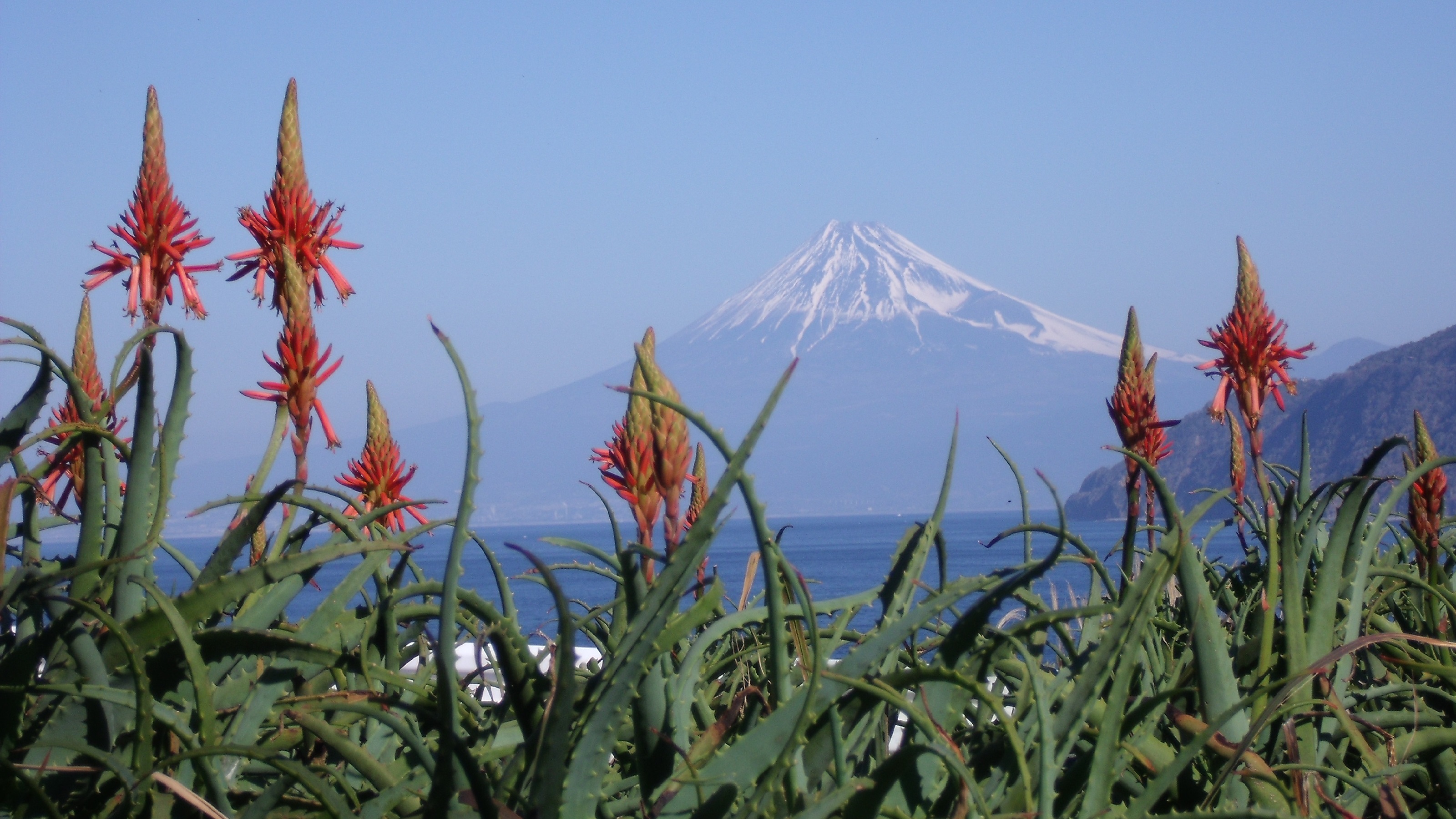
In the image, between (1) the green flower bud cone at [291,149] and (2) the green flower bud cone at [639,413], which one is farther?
(1) the green flower bud cone at [291,149]

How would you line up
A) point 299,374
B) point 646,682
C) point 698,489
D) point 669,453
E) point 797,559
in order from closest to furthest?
point 646,682 < point 669,453 < point 299,374 < point 698,489 < point 797,559

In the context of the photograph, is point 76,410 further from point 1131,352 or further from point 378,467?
point 1131,352

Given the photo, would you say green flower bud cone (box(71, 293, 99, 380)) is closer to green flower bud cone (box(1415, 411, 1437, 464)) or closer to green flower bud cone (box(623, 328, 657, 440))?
green flower bud cone (box(623, 328, 657, 440))

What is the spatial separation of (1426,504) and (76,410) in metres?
2.65

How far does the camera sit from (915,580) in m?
1.40

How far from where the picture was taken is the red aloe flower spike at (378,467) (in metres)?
2.34

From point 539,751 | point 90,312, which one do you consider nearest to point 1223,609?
point 539,751

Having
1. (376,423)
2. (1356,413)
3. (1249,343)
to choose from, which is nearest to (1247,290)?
(1249,343)

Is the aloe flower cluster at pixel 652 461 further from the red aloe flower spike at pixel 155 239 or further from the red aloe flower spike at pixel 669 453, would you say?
the red aloe flower spike at pixel 155 239

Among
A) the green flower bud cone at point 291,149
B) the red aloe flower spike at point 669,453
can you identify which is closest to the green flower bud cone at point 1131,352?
the red aloe flower spike at point 669,453

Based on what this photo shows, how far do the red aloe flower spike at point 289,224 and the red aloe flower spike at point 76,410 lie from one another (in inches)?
13.0

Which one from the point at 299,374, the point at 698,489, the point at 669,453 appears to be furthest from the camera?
the point at 698,489

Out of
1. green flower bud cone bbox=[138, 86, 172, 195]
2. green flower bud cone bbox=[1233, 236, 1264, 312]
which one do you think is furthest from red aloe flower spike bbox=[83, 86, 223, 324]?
green flower bud cone bbox=[1233, 236, 1264, 312]

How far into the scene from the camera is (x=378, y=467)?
2361 millimetres
